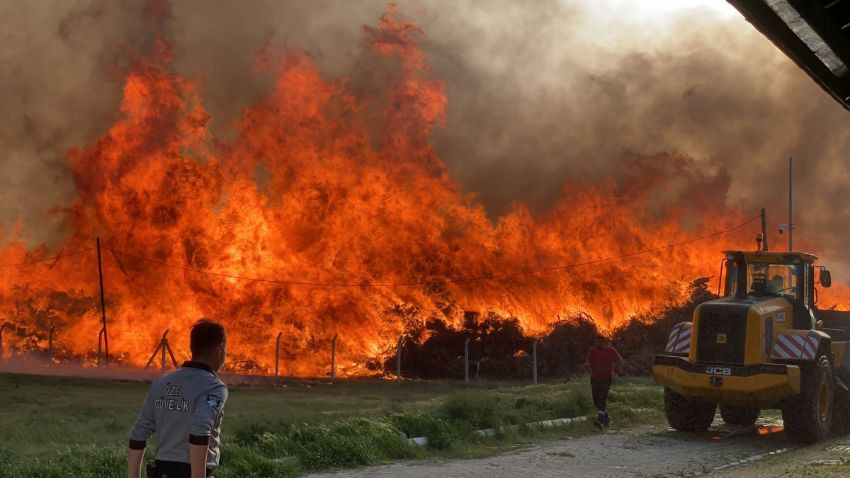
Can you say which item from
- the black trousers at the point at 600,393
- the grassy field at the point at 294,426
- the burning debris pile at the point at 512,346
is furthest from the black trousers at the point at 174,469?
the burning debris pile at the point at 512,346

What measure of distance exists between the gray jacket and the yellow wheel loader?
1280 centimetres

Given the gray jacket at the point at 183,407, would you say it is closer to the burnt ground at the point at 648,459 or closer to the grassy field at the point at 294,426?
the grassy field at the point at 294,426

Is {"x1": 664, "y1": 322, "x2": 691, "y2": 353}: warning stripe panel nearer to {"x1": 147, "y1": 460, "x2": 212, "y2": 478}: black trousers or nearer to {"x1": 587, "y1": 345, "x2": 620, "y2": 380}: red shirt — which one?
{"x1": 587, "y1": 345, "x2": 620, "y2": 380}: red shirt

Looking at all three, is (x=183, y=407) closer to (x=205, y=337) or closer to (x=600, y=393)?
(x=205, y=337)

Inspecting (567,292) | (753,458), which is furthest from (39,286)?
(753,458)

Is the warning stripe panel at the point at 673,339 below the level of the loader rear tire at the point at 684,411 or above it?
above

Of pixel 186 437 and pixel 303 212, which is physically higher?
pixel 303 212

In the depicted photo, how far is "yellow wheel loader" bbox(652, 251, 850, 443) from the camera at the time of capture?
16.2 metres

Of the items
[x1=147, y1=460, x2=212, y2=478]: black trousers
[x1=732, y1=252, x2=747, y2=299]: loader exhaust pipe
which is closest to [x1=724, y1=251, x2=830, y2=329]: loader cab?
[x1=732, y1=252, x2=747, y2=299]: loader exhaust pipe

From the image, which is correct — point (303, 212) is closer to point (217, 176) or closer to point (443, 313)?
point (217, 176)

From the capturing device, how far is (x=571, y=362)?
39719 millimetres

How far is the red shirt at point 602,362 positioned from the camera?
18016mm

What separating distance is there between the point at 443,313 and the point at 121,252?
13.7m

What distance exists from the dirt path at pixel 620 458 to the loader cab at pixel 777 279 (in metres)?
2.62
